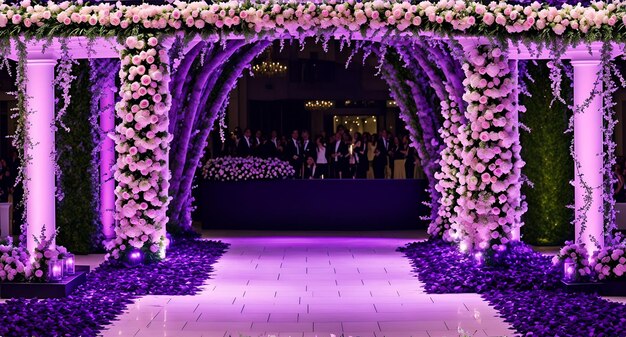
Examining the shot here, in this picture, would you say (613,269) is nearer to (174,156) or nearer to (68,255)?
(68,255)

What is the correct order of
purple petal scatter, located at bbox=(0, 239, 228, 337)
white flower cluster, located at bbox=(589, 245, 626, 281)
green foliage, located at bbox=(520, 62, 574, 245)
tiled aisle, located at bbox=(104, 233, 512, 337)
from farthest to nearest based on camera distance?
green foliage, located at bbox=(520, 62, 574, 245), white flower cluster, located at bbox=(589, 245, 626, 281), tiled aisle, located at bbox=(104, 233, 512, 337), purple petal scatter, located at bbox=(0, 239, 228, 337)

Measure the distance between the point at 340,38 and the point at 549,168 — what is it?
6081 mm

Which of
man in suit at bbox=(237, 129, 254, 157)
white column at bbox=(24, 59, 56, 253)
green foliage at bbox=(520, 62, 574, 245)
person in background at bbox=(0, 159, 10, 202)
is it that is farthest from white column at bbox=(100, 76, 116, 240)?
green foliage at bbox=(520, 62, 574, 245)

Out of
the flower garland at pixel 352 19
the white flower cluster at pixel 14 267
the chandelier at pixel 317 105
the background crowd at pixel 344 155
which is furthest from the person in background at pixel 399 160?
the white flower cluster at pixel 14 267

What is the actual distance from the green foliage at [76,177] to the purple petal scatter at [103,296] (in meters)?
1.43

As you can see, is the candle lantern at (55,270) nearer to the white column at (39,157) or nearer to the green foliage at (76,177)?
the white column at (39,157)

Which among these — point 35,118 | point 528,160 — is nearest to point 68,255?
point 35,118

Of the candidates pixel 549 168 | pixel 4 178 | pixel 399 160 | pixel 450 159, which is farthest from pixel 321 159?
pixel 450 159

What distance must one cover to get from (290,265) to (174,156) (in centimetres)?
321

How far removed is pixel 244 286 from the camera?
1223 centimetres

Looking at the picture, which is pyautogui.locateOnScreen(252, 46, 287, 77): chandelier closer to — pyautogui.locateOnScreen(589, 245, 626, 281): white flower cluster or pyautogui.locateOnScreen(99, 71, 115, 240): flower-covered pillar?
pyautogui.locateOnScreen(99, 71, 115, 240): flower-covered pillar

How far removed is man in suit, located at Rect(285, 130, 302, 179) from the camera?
22297 mm

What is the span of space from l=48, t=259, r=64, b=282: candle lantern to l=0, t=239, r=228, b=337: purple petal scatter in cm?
27

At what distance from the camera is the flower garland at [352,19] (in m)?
10.6
